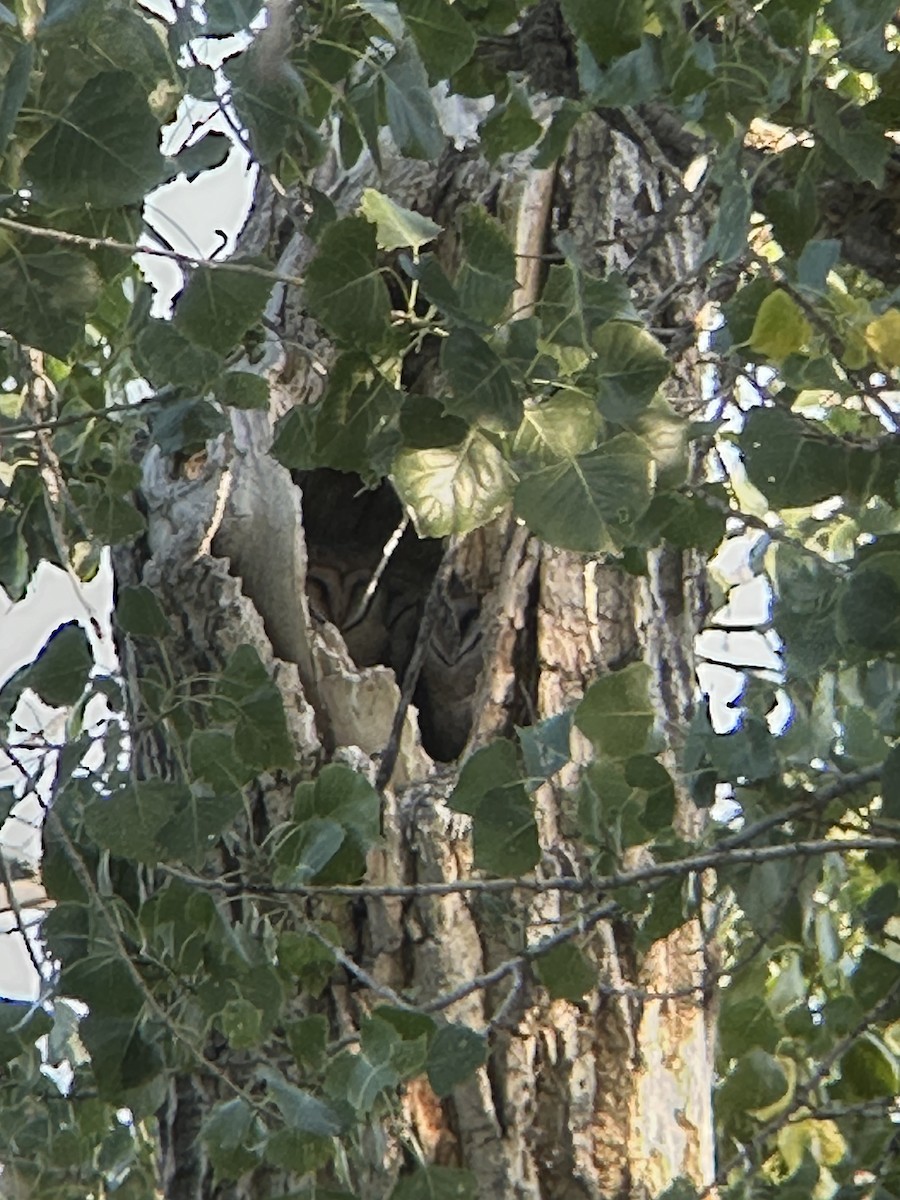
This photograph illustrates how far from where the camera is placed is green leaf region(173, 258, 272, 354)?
0.79 m

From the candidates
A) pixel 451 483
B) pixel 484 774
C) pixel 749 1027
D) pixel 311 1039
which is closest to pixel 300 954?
pixel 311 1039

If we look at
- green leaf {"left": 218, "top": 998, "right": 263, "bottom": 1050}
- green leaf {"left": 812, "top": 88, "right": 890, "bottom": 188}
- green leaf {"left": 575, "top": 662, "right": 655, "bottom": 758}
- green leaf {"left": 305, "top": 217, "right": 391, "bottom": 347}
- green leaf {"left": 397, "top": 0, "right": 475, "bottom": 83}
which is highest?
green leaf {"left": 397, "top": 0, "right": 475, "bottom": 83}

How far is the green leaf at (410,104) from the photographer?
0.76 metres

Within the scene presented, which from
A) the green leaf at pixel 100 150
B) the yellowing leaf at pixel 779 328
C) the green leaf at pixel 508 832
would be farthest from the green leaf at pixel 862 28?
the green leaf at pixel 508 832

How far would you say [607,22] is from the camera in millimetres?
756

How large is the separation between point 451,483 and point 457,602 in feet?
2.32

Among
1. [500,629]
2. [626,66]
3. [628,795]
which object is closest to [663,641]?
[500,629]

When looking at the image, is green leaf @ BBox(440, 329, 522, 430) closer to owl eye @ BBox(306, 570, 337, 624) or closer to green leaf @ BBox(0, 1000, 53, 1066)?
green leaf @ BBox(0, 1000, 53, 1066)

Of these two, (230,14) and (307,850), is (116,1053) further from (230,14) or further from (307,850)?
(230,14)

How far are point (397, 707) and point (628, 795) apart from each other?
1.22ft

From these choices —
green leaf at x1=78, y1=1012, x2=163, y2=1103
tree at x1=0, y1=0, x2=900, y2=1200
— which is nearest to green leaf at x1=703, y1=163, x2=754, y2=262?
tree at x1=0, y1=0, x2=900, y2=1200

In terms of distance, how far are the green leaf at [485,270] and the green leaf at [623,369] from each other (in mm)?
47

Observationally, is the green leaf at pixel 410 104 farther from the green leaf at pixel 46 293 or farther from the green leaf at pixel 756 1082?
the green leaf at pixel 756 1082

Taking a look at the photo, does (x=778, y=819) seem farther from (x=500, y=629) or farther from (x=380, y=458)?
(x=500, y=629)
